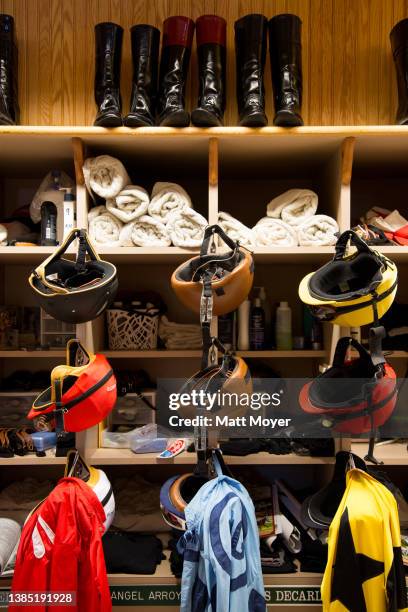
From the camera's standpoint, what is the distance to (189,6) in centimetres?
235

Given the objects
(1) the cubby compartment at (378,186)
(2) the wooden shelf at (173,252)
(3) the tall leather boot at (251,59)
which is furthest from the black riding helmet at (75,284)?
(1) the cubby compartment at (378,186)

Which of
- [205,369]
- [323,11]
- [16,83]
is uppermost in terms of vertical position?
[323,11]

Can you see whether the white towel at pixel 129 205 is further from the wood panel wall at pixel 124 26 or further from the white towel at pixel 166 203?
the wood panel wall at pixel 124 26

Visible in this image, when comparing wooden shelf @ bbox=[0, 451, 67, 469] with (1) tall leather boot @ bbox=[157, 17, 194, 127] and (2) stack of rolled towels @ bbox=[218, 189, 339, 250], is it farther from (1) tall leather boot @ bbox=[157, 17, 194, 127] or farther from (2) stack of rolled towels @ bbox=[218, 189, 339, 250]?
(1) tall leather boot @ bbox=[157, 17, 194, 127]

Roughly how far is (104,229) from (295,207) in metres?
0.80

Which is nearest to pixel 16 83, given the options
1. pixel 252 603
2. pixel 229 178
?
pixel 229 178

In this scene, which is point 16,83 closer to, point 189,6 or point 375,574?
point 189,6

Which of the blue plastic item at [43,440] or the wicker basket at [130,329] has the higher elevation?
the wicker basket at [130,329]

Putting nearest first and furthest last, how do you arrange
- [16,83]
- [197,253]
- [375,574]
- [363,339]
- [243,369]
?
1. [375,574]
2. [243,369]
3. [197,253]
4. [16,83]
5. [363,339]

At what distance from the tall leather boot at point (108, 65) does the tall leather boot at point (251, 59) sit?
0.51 metres

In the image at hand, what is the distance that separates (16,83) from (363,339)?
6.53 ft

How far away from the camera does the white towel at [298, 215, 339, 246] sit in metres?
1.97

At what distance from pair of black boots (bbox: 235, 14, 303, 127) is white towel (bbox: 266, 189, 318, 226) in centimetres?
33

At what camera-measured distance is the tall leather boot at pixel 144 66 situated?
6.62ft
